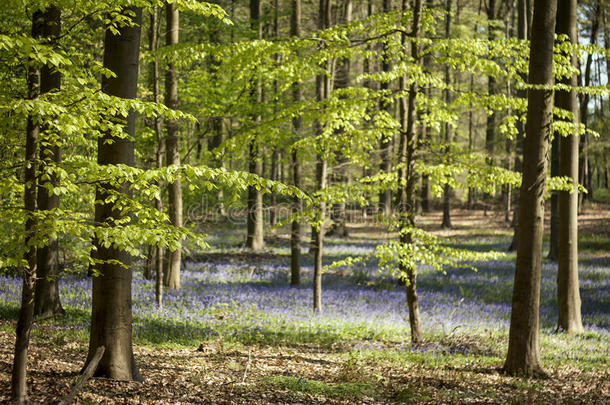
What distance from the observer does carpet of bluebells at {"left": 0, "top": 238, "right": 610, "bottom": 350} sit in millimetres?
9922

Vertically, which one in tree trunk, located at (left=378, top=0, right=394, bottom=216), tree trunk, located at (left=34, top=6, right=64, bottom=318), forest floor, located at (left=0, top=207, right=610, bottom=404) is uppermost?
tree trunk, located at (left=378, top=0, right=394, bottom=216)

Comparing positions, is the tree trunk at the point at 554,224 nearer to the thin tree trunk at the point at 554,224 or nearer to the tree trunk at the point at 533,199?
the thin tree trunk at the point at 554,224

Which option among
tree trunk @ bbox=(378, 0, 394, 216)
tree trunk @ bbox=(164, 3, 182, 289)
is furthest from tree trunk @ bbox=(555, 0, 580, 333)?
tree trunk @ bbox=(164, 3, 182, 289)

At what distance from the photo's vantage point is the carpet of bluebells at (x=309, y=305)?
9922 millimetres

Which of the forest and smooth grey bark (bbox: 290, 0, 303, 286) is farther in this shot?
smooth grey bark (bbox: 290, 0, 303, 286)

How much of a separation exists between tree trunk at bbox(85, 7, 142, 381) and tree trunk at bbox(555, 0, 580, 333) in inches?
363

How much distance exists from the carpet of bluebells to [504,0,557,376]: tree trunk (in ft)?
4.39

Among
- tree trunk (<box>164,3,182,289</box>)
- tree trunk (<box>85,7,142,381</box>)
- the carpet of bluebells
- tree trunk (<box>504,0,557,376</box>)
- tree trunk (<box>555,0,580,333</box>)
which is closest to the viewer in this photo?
tree trunk (<box>85,7,142,381</box>)

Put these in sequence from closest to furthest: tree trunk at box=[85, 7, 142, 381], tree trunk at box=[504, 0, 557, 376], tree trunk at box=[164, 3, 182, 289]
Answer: tree trunk at box=[85, 7, 142, 381]
tree trunk at box=[504, 0, 557, 376]
tree trunk at box=[164, 3, 182, 289]

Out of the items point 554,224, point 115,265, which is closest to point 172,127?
point 115,265

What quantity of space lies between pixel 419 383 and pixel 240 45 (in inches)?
242

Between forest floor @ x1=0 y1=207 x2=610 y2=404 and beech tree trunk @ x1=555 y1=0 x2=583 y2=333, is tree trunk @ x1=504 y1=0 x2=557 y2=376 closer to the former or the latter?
forest floor @ x1=0 y1=207 x2=610 y2=404

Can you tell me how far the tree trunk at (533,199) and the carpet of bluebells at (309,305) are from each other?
52.7 inches

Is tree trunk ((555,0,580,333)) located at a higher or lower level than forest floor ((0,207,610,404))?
higher
